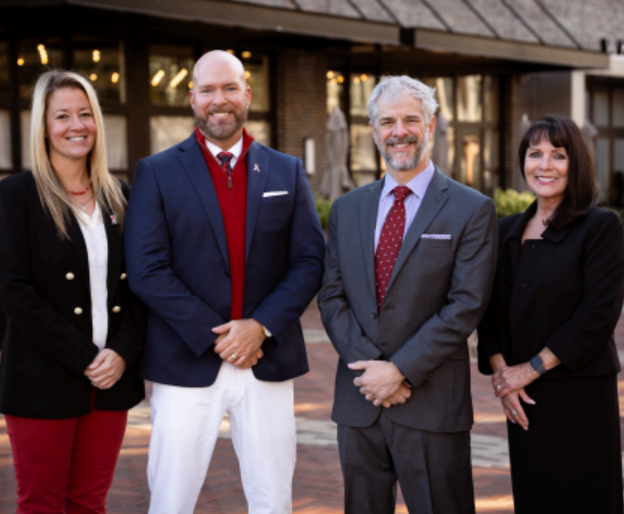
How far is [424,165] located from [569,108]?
21145mm

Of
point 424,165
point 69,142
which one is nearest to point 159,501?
point 69,142

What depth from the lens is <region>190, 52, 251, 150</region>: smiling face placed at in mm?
3637

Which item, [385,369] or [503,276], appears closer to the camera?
[385,369]

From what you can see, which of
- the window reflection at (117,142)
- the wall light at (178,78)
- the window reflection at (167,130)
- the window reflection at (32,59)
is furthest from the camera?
the wall light at (178,78)

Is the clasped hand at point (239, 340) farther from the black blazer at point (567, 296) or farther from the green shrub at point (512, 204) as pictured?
the green shrub at point (512, 204)

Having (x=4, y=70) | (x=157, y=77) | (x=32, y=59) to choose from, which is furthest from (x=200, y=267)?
(x=157, y=77)

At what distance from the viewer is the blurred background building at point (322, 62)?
13.9 meters

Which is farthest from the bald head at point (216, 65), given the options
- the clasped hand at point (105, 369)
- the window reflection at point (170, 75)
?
the window reflection at point (170, 75)

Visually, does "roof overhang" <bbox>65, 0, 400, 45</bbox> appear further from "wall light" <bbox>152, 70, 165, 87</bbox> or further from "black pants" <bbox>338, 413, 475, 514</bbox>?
"black pants" <bbox>338, 413, 475, 514</bbox>

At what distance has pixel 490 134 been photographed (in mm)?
22922

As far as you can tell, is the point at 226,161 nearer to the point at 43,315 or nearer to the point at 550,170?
the point at 43,315

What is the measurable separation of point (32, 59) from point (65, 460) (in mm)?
11720

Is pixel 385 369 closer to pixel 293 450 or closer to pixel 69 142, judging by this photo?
pixel 293 450

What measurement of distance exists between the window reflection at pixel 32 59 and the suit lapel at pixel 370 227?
444 inches
